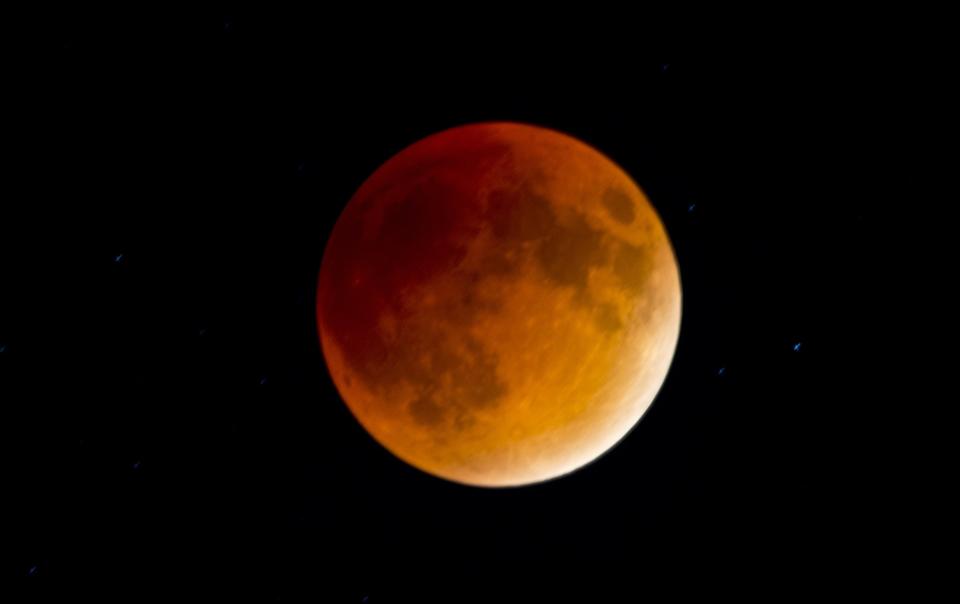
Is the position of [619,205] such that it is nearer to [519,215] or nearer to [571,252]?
[571,252]

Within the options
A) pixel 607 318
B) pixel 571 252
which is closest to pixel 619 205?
pixel 571 252

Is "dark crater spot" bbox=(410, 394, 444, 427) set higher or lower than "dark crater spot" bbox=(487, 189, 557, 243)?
lower

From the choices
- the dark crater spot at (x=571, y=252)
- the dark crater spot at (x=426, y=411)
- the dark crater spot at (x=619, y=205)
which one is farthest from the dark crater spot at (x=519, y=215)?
the dark crater spot at (x=426, y=411)

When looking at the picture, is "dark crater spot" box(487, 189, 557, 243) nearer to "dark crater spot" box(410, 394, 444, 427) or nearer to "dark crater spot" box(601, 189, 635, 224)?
"dark crater spot" box(601, 189, 635, 224)

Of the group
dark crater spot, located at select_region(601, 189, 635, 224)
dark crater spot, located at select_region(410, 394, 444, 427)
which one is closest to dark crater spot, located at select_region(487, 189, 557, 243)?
dark crater spot, located at select_region(601, 189, 635, 224)

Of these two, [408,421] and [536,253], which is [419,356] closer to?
[408,421]

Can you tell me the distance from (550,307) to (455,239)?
79 cm

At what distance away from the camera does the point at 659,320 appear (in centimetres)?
585

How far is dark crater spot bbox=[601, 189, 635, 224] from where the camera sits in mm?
5645

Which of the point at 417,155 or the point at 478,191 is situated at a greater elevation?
the point at 417,155

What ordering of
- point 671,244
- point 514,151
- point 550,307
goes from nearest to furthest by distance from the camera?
point 550,307
point 514,151
point 671,244

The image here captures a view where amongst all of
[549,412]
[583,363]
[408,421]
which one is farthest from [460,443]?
[583,363]

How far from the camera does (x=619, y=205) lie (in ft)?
18.8

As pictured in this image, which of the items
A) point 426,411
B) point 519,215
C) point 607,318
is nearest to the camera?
point 519,215
